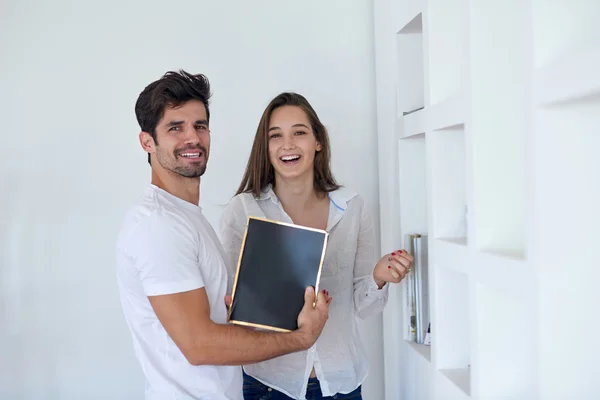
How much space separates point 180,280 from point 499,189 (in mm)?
865

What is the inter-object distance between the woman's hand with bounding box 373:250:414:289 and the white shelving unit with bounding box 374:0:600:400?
0.09 meters

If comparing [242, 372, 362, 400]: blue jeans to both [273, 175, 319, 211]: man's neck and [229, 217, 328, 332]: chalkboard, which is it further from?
[273, 175, 319, 211]: man's neck

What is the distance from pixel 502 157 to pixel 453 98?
257 mm

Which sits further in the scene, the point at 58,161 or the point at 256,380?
the point at 58,161

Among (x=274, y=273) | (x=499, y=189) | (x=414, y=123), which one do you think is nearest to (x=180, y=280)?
(x=274, y=273)

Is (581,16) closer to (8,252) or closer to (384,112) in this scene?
(384,112)

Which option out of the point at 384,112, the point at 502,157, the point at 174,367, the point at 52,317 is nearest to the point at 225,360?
the point at 174,367

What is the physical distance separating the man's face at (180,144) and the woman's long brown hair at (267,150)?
0.44m

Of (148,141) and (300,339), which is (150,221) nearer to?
(148,141)

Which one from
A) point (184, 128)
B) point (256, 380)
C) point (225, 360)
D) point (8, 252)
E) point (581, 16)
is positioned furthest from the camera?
point (8, 252)

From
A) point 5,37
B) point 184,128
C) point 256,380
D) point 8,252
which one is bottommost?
point 256,380

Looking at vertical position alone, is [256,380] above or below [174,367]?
below

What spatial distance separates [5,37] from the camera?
2.85 m

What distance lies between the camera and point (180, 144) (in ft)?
5.51
